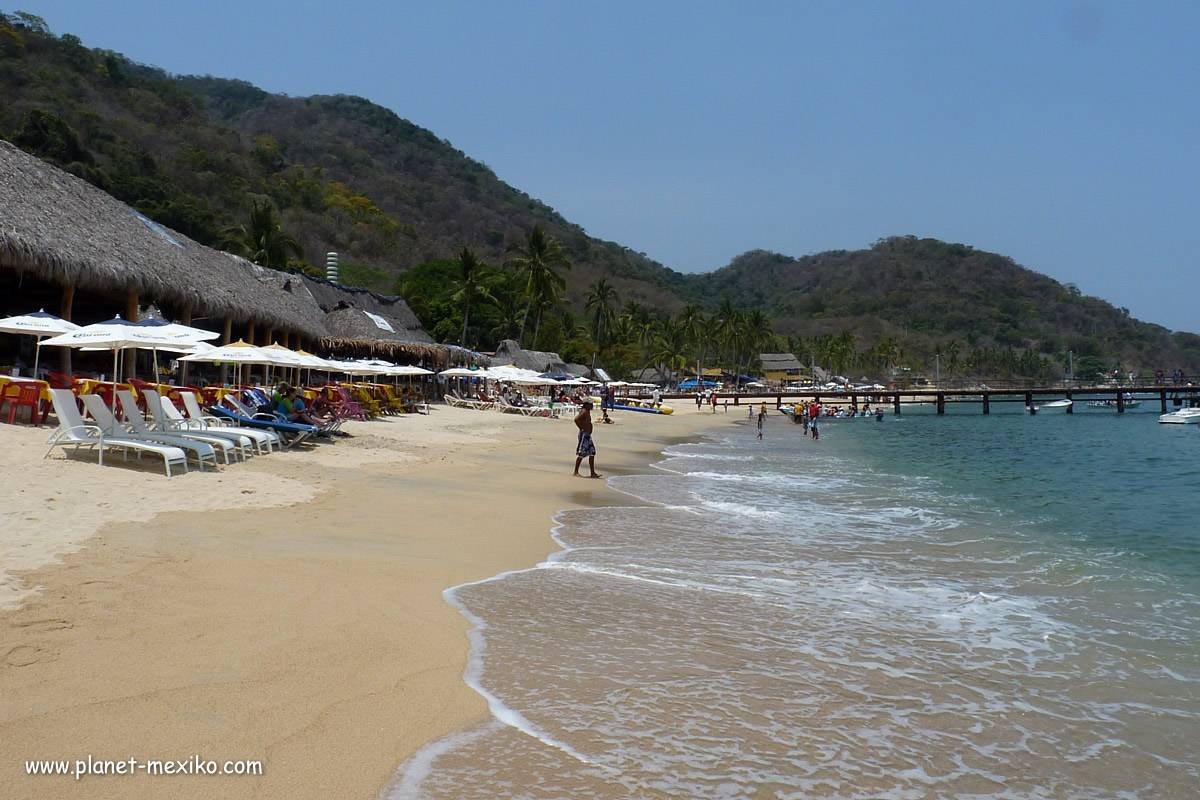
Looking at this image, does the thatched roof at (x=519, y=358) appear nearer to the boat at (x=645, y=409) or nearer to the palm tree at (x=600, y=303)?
the boat at (x=645, y=409)

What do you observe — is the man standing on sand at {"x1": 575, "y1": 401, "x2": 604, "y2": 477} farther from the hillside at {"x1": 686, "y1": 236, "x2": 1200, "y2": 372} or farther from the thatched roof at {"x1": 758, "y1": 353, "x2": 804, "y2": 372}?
the hillside at {"x1": 686, "y1": 236, "x2": 1200, "y2": 372}

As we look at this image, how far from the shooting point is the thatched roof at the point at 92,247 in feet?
51.1

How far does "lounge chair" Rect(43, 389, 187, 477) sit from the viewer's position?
882 centimetres

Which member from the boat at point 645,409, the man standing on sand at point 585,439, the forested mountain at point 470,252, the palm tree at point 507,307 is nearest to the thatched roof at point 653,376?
the forested mountain at point 470,252

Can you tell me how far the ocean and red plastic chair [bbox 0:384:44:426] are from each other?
8.13 metres

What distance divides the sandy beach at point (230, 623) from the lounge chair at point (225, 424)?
2.22 metres

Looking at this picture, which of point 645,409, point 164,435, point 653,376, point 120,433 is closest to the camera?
point 120,433

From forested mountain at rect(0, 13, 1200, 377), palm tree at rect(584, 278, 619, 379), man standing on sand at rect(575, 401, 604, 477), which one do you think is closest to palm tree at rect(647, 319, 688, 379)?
forested mountain at rect(0, 13, 1200, 377)

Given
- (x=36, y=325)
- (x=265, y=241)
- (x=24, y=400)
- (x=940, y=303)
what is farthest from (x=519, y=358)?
(x=940, y=303)

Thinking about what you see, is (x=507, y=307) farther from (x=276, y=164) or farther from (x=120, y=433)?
(x=120, y=433)

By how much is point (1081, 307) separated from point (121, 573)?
194m

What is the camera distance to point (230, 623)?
14.0ft

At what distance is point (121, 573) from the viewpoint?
488 centimetres

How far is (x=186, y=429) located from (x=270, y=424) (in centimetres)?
136
